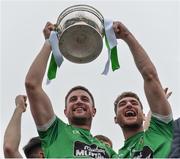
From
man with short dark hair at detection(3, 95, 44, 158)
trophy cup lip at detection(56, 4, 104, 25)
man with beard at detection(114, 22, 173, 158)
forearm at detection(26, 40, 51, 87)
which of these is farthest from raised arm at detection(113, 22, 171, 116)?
man with short dark hair at detection(3, 95, 44, 158)

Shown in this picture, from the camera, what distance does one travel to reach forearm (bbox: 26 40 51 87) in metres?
6.75

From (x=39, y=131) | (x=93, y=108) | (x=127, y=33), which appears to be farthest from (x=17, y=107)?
(x=127, y=33)

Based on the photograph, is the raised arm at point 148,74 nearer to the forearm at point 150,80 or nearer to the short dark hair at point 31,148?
the forearm at point 150,80

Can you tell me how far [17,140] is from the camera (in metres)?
6.61

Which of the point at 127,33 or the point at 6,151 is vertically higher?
the point at 127,33

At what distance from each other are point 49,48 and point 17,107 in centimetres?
75

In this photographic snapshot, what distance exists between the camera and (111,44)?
689cm

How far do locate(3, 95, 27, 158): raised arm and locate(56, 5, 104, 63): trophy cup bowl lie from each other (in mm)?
780

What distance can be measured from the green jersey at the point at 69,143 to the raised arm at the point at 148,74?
709mm

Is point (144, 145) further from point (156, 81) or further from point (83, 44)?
point (83, 44)

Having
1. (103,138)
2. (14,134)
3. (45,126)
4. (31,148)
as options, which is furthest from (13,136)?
(103,138)

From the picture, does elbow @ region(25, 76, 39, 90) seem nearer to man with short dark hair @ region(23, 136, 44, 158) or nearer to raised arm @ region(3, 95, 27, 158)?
raised arm @ region(3, 95, 27, 158)

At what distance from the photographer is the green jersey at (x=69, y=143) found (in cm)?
645

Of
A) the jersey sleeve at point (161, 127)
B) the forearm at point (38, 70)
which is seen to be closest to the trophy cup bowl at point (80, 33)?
the forearm at point (38, 70)
